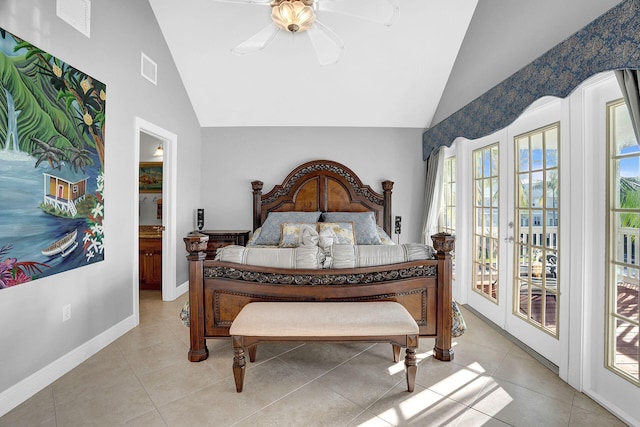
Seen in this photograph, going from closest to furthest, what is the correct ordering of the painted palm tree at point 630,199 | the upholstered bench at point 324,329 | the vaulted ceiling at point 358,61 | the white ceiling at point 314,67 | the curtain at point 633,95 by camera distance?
1. the curtain at point 633,95
2. the painted palm tree at point 630,199
3. the upholstered bench at point 324,329
4. the vaulted ceiling at point 358,61
5. the white ceiling at point 314,67

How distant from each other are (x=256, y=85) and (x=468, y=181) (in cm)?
300

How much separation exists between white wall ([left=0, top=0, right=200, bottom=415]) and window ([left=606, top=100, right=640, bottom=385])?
Result: 3.65 metres

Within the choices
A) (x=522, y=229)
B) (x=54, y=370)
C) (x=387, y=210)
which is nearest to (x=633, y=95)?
(x=522, y=229)

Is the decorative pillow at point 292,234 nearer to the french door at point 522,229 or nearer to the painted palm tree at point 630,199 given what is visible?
the french door at point 522,229

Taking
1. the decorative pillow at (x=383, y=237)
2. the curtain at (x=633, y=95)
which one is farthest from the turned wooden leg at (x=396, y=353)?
the curtain at (x=633, y=95)

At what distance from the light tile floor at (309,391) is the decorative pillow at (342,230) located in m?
1.40

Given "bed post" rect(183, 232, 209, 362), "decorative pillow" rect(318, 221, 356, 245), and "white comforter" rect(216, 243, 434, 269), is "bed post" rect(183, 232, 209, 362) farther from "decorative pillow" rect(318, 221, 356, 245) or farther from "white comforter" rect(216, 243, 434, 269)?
"decorative pillow" rect(318, 221, 356, 245)

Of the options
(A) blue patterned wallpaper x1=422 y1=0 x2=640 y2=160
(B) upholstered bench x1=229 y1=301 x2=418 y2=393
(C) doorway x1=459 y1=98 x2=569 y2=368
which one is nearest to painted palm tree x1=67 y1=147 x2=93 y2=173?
(B) upholstered bench x1=229 y1=301 x2=418 y2=393

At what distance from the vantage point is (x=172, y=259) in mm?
3607

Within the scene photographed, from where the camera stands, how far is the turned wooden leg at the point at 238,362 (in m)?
1.76

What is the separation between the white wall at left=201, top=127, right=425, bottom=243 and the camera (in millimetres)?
4391

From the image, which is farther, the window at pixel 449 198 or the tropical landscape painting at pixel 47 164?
the window at pixel 449 198

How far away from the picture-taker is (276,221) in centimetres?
394

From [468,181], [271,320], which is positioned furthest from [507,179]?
[271,320]
